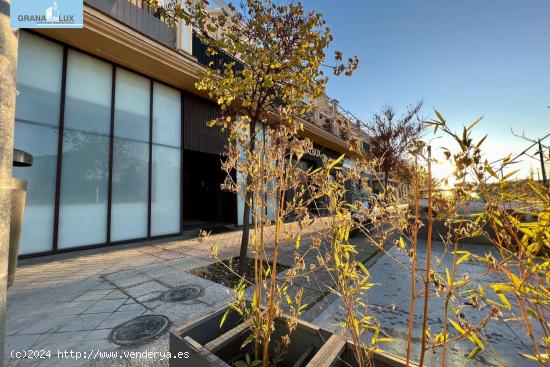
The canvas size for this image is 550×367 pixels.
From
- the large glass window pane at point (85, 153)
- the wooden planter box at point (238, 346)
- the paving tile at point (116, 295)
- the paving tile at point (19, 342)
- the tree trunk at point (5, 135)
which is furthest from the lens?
the large glass window pane at point (85, 153)

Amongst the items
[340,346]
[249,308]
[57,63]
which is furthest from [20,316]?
[57,63]

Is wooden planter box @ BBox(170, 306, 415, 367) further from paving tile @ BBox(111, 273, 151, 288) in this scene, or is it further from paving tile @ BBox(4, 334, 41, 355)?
paving tile @ BBox(111, 273, 151, 288)

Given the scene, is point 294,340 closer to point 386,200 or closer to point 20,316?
point 386,200

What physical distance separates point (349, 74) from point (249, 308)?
402 centimetres

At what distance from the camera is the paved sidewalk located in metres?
2.27

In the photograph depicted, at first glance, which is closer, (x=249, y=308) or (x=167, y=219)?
(x=249, y=308)

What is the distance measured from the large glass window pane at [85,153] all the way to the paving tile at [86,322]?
3.70m

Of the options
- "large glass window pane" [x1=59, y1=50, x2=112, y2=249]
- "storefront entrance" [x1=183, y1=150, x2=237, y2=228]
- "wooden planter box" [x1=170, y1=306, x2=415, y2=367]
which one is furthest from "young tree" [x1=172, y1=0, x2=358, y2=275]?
"storefront entrance" [x1=183, y1=150, x2=237, y2=228]

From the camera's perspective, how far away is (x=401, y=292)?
367cm

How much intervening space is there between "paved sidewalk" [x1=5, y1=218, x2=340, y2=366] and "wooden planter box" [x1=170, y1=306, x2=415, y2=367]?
63cm

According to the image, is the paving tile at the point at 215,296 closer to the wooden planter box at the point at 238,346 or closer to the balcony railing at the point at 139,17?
the wooden planter box at the point at 238,346

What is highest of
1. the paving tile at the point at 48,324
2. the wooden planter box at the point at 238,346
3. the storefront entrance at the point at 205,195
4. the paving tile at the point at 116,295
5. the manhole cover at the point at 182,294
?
the storefront entrance at the point at 205,195

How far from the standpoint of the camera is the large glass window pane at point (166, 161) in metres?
7.25

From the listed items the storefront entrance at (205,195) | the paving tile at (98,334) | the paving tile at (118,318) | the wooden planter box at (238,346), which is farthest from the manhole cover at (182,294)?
the storefront entrance at (205,195)
